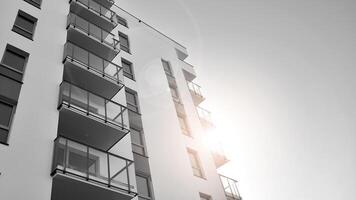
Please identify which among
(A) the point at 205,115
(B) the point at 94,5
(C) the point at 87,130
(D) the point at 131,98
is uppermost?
(B) the point at 94,5

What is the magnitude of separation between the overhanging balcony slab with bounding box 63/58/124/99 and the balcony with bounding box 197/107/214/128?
27.0 feet

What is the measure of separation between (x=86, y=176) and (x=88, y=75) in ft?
18.9

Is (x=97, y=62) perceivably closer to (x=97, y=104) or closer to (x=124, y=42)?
(x=97, y=104)

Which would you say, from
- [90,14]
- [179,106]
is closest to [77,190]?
[179,106]

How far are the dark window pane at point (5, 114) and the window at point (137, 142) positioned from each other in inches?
217

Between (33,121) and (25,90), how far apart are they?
1.46 m

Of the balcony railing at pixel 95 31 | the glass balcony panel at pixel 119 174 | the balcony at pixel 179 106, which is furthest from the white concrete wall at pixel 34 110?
the balcony at pixel 179 106

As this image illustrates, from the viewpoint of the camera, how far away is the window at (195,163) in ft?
55.9

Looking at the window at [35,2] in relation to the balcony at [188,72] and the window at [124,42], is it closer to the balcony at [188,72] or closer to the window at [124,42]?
the window at [124,42]

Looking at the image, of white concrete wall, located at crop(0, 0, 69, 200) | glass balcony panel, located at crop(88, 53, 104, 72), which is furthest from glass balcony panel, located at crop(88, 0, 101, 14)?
glass balcony panel, located at crop(88, 53, 104, 72)

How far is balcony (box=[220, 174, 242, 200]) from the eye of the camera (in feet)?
58.9

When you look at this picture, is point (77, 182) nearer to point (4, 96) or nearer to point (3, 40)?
point (4, 96)

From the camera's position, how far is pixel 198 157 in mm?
18000

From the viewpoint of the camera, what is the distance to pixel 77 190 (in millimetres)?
9984
